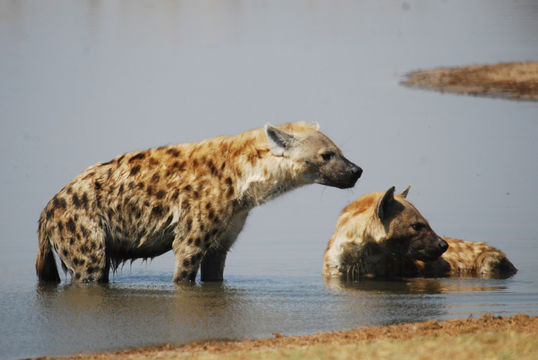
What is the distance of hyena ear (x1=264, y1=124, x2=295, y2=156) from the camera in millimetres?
7500

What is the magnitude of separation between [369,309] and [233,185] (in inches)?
57.7

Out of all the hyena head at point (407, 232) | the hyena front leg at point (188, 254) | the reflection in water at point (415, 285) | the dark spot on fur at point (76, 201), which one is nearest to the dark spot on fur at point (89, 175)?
the dark spot on fur at point (76, 201)

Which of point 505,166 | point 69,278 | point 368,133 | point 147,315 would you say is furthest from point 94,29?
point 147,315

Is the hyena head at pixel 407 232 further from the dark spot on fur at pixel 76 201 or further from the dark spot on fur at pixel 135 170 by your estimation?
the dark spot on fur at pixel 76 201

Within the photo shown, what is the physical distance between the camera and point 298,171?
24.9 feet

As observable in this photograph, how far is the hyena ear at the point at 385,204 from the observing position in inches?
313

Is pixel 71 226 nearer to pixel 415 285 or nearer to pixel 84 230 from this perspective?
pixel 84 230

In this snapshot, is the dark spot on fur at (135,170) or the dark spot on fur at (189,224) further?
the dark spot on fur at (135,170)

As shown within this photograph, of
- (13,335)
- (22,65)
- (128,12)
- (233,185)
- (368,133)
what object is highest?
(128,12)

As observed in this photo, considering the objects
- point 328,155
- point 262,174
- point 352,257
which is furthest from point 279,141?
point 352,257

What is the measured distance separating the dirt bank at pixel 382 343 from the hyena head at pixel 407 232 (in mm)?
2032

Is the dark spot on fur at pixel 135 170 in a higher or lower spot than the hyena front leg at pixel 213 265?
higher

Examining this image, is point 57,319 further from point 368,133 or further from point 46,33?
point 46,33

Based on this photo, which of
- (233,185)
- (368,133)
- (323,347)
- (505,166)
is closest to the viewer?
(323,347)
